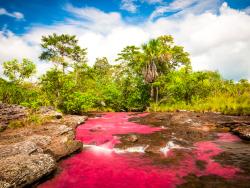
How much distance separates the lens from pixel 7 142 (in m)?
7.00

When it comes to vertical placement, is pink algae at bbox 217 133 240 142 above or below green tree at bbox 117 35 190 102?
below

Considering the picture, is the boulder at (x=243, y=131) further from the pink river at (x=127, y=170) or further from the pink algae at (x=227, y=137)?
the pink river at (x=127, y=170)

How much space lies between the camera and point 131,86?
91.8 ft

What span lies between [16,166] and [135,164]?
10.4ft

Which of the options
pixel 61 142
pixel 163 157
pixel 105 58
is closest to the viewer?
pixel 163 157

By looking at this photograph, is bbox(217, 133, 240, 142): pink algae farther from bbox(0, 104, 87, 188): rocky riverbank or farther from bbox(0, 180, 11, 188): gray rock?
bbox(0, 180, 11, 188): gray rock

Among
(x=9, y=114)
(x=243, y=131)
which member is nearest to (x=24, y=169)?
(x=9, y=114)

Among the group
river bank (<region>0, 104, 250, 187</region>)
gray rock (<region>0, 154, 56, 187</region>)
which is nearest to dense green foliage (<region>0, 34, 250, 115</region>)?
river bank (<region>0, 104, 250, 187</region>)

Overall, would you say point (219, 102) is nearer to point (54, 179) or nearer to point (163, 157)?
point (163, 157)

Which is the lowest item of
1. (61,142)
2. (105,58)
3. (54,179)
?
(54,179)

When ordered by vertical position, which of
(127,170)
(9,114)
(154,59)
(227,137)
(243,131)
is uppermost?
(154,59)

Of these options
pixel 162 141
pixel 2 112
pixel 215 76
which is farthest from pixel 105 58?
pixel 162 141

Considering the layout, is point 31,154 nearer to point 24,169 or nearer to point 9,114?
point 24,169

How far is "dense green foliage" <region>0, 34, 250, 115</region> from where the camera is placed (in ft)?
56.1
